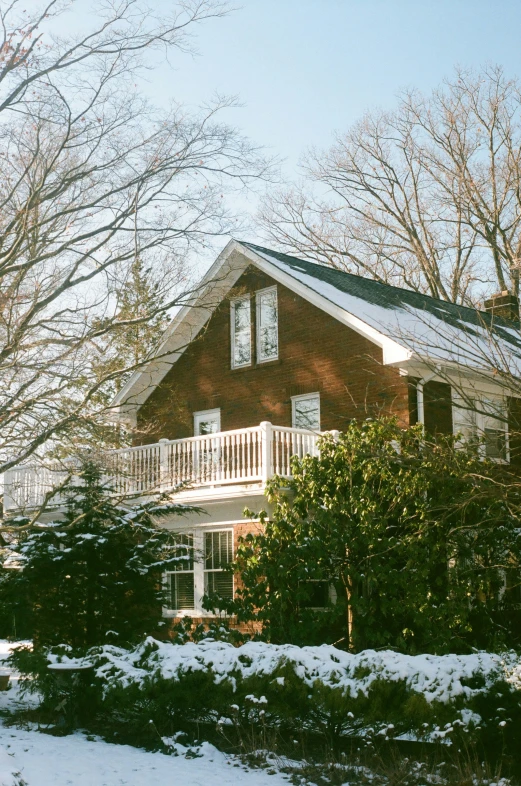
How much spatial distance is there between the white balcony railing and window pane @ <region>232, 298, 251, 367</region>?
10.1ft

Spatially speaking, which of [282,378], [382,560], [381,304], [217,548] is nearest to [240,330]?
[282,378]

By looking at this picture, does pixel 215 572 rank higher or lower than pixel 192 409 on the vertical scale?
lower

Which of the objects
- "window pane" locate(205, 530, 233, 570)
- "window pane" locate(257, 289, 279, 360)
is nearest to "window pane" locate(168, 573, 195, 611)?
"window pane" locate(205, 530, 233, 570)

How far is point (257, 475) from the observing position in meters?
17.3

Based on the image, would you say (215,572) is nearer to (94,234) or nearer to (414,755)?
(94,234)

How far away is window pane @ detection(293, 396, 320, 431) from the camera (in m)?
20.0

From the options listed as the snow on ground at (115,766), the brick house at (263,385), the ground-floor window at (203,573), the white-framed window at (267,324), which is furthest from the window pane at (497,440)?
the white-framed window at (267,324)

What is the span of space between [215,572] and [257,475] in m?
2.85

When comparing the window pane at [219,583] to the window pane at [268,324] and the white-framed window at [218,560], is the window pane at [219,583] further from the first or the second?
the window pane at [268,324]

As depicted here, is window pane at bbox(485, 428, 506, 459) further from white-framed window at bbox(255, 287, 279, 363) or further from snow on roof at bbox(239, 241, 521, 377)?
white-framed window at bbox(255, 287, 279, 363)

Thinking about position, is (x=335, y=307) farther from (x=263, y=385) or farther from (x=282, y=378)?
(x=263, y=385)

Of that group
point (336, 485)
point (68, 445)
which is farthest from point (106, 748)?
point (336, 485)

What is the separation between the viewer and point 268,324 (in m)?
Answer: 21.5

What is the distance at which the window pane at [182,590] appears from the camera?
19.6 m
